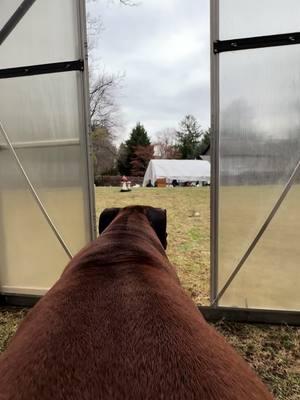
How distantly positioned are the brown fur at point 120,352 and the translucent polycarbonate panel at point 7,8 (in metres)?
2.65

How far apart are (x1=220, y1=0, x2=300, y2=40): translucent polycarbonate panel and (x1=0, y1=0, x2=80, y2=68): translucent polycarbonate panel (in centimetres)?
117

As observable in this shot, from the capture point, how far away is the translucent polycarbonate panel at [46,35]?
2.71m

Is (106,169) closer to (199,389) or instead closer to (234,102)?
(234,102)

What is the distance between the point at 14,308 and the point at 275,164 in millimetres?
2608

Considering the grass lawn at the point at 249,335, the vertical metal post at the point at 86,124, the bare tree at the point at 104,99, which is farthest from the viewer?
the bare tree at the point at 104,99

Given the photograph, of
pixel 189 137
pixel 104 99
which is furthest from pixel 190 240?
pixel 189 137

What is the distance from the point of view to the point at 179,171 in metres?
16.1

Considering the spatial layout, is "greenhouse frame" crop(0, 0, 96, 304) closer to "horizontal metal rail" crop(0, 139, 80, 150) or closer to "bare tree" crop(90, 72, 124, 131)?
"horizontal metal rail" crop(0, 139, 80, 150)

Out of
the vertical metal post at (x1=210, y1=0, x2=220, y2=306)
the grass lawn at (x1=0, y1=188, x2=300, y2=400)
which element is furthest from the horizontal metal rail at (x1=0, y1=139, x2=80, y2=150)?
the grass lawn at (x1=0, y1=188, x2=300, y2=400)

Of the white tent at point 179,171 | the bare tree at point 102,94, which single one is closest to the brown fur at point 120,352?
the bare tree at point 102,94

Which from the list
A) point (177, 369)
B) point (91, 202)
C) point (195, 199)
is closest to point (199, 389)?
point (177, 369)

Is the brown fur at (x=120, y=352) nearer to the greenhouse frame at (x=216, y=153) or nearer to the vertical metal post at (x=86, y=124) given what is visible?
the greenhouse frame at (x=216, y=153)

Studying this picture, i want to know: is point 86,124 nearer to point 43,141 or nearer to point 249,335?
point 43,141

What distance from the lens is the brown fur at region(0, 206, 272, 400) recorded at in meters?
0.56
